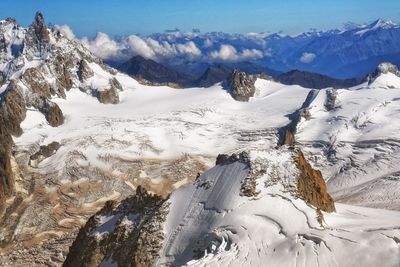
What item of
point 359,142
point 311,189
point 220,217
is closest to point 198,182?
point 220,217

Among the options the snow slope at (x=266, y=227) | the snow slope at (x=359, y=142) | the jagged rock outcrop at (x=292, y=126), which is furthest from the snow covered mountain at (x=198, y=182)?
the jagged rock outcrop at (x=292, y=126)

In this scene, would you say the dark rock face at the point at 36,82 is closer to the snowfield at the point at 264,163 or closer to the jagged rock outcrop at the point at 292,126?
the snowfield at the point at 264,163

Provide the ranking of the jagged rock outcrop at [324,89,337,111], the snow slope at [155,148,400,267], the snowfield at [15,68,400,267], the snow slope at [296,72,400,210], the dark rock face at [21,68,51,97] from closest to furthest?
the snow slope at [155,148,400,267]
the snowfield at [15,68,400,267]
the snow slope at [296,72,400,210]
the jagged rock outcrop at [324,89,337,111]
the dark rock face at [21,68,51,97]

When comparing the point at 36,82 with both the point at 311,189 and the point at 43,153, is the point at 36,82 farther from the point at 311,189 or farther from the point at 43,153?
the point at 311,189

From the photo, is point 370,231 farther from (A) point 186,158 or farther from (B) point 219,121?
(B) point 219,121

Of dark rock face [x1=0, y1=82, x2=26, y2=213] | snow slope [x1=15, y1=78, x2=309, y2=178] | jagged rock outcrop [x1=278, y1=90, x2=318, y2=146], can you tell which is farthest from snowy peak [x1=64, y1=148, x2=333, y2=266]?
jagged rock outcrop [x1=278, y1=90, x2=318, y2=146]

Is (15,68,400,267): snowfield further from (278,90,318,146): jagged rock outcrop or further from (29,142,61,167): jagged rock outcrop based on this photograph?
(29,142,61,167): jagged rock outcrop
